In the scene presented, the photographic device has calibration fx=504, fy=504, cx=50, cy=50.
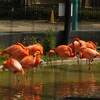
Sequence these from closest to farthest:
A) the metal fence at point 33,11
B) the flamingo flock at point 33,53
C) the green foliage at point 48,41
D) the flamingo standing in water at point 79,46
→ 1. the flamingo flock at point 33,53
2. the flamingo standing in water at point 79,46
3. the green foliage at point 48,41
4. the metal fence at point 33,11

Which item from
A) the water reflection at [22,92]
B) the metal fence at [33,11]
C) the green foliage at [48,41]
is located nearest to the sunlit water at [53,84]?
the water reflection at [22,92]

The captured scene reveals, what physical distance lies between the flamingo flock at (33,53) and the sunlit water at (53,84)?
295 mm

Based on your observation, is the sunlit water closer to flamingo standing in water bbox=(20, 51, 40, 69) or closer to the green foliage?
flamingo standing in water bbox=(20, 51, 40, 69)

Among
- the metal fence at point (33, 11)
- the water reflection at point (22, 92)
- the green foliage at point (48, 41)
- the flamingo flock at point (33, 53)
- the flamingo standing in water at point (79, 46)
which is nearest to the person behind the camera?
the water reflection at point (22, 92)

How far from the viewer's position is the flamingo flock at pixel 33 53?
32.9ft

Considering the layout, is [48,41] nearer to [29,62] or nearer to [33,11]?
[29,62]

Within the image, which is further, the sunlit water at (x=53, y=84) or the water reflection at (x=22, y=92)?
the sunlit water at (x=53, y=84)

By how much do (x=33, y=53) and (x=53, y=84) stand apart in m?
1.80

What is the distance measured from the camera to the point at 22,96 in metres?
8.48

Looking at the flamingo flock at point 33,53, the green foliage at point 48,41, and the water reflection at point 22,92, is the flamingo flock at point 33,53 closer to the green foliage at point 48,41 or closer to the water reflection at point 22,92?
the water reflection at point 22,92

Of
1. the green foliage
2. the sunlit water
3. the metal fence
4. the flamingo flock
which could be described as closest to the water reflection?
the sunlit water

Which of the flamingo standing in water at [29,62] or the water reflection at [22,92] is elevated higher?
the flamingo standing in water at [29,62]

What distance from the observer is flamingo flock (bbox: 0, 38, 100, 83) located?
1003 centimetres

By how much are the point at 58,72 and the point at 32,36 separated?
2.51 metres
